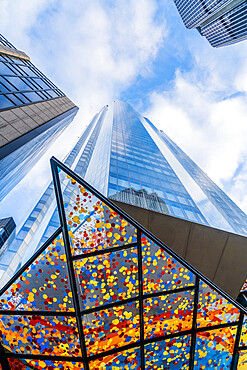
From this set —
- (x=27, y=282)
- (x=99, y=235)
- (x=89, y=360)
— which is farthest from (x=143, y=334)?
(x=27, y=282)

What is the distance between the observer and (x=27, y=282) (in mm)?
6531

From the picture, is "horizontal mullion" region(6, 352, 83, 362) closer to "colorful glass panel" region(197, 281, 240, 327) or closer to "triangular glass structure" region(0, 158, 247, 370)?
"triangular glass structure" region(0, 158, 247, 370)

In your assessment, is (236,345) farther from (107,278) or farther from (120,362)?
(107,278)

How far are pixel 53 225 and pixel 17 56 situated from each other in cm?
1680

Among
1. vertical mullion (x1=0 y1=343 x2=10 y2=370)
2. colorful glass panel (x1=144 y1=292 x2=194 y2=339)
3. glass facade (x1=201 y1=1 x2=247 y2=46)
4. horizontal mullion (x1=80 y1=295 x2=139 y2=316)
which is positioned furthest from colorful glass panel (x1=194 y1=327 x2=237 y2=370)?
glass facade (x1=201 y1=1 x2=247 y2=46)

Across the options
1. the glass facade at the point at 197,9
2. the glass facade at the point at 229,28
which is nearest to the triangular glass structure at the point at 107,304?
the glass facade at the point at 229,28

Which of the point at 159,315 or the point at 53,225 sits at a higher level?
the point at 159,315

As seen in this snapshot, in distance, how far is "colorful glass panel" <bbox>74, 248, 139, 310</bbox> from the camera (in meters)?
6.65

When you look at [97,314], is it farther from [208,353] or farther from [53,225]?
[53,225]

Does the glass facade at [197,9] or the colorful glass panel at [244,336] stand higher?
the glass facade at [197,9]

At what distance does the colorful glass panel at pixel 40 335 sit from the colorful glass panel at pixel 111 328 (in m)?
0.48

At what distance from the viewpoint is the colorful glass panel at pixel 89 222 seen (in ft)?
21.2

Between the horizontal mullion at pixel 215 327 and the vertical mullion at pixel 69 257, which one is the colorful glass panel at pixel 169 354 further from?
the vertical mullion at pixel 69 257

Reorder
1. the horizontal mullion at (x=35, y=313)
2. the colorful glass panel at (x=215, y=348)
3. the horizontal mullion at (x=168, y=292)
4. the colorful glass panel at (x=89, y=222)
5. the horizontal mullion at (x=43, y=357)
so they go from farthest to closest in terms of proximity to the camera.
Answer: the colorful glass panel at (x=215, y=348)
the horizontal mullion at (x=168, y=292)
the horizontal mullion at (x=43, y=357)
the horizontal mullion at (x=35, y=313)
the colorful glass panel at (x=89, y=222)
